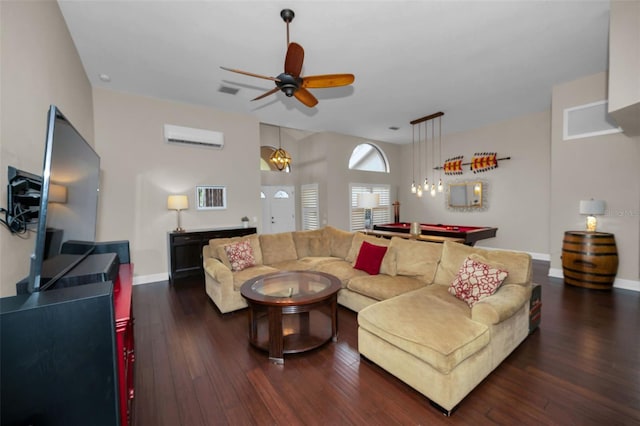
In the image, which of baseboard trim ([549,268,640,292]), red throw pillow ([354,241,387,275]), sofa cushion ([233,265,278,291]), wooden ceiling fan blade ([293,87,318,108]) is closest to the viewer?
wooden ceiling fan blade ([293,87,318,108])

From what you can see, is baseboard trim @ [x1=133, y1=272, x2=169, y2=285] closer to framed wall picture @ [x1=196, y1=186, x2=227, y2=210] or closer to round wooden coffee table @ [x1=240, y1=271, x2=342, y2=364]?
framed wall picture @ [x1=196, y1=186, x2=227, y2=210]

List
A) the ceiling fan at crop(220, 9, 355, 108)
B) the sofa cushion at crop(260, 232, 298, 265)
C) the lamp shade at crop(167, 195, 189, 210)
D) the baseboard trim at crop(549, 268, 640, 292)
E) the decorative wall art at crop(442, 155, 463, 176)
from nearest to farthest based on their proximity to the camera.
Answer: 1. the ceiling fan at crop(220, 9, 355, 108)
2. the baseboard trim at crop(549, 268, 640, 292)
3. the sofa cushion at crop(260, 232, 298, 265)
4. the lamp shade at crop(167, 195, 189, 210)
5. the decorative wall art at crop(442, 155, 463, 176)

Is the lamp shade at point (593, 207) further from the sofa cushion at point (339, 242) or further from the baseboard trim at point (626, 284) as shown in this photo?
the sofa cushion at point (339, 242)

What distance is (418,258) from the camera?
3146 millimetres

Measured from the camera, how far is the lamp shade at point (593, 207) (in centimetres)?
389

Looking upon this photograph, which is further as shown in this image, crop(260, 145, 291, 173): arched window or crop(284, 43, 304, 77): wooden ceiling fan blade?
crop(260, 145, 291, 173): arched window

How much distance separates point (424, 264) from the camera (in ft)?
10.1

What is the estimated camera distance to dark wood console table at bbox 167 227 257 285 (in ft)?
14.7

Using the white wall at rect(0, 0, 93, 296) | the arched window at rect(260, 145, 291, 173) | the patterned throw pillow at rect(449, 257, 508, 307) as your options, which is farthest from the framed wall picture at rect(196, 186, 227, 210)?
the patterned throw pillow at rect(449, 257, 508, 307)

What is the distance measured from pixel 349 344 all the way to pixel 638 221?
4.64 meters

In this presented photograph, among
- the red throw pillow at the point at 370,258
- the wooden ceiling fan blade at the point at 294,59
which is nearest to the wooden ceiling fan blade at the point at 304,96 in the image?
the wooden ceiling fan blade at the point at 294,59

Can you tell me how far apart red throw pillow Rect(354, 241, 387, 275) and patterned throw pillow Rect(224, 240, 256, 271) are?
59.0 inches

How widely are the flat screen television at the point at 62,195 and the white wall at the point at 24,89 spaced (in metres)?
0.25

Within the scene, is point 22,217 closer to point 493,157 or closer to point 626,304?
point 626,304
